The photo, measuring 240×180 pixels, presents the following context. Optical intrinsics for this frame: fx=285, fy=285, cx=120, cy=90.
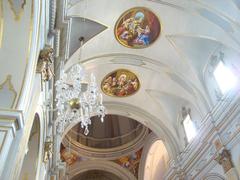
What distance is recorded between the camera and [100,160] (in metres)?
20.2

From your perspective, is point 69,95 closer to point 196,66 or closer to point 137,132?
point 196,66

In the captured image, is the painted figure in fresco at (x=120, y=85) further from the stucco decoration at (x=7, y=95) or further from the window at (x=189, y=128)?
the stucco decoration at (x=7, y=95)

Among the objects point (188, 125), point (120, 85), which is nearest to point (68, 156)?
point (120, 85)

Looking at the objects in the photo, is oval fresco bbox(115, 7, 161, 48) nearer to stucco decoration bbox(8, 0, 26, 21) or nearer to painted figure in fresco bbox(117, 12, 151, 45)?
painted figure in fresco bbox(117, 12, 151, 45)

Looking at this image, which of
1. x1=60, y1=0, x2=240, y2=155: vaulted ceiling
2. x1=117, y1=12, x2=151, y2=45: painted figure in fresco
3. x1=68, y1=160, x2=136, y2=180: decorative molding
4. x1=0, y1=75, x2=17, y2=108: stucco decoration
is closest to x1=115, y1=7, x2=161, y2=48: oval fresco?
x1=117, y1=12, x2=151, y2=45: painted figure in fresco

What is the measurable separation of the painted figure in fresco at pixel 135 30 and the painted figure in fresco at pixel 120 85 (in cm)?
225

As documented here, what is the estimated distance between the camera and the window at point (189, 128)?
12.0 m

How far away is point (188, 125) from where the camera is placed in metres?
12.6

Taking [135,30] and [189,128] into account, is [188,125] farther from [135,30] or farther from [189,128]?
[135,30]

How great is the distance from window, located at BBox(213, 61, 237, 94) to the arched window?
2524 millimetres

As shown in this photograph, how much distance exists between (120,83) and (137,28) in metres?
3.35

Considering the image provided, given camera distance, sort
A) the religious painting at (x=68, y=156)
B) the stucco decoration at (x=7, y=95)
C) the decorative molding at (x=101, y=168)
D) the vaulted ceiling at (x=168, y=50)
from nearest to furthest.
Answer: the stucco decoration at (x=7, y=95) → the vaulted ceiling at (x=168, y=50) → the religious painting at (x=68, y=156) → the decorative molding at (x=101, y=168)

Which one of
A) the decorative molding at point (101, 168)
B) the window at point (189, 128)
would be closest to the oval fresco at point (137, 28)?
the window at point (189, 128)

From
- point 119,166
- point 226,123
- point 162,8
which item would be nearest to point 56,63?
point 162,8
